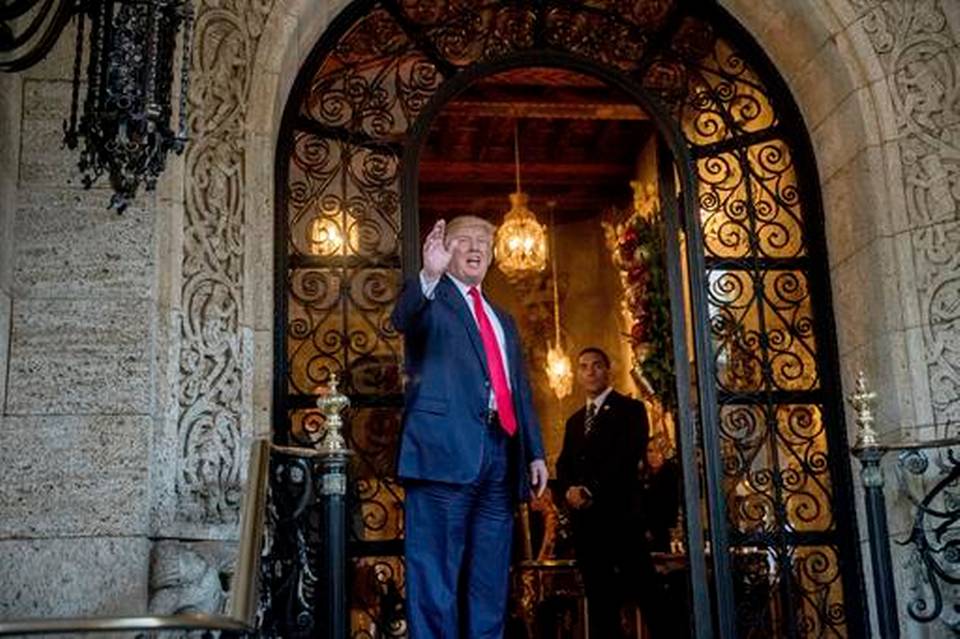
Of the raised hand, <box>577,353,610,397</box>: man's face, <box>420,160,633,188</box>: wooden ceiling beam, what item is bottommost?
<box>577,353,610,397</box>: man's face

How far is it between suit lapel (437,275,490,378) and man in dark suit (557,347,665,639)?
2.98m

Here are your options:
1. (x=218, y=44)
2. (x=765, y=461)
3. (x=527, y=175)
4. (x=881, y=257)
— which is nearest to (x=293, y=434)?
(x=218, y=44)

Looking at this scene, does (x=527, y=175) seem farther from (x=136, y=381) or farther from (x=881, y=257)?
(x=136, y=381)

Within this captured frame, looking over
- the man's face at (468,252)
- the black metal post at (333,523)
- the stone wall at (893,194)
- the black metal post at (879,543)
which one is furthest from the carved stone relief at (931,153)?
the black metal post at (333,523)

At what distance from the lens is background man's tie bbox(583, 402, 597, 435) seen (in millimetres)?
9867

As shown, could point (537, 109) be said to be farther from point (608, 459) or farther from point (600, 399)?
A: point (608, 459)

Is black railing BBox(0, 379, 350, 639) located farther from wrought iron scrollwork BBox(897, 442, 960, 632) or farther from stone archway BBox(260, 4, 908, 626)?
wrought iron scrollwork BBox(897, 442, 960, 632)

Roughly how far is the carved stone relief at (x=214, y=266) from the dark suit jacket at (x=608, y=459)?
11.1ft

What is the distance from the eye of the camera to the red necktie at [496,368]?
21.6 feet

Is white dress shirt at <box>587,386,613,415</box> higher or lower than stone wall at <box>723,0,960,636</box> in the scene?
lower

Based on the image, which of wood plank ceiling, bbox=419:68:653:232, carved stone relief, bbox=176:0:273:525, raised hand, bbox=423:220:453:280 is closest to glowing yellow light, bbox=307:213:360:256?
carved stone relief, bbox=176:0:273:525

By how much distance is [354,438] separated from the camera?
7.84 metres

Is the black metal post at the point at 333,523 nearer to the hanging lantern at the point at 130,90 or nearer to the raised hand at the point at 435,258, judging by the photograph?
the raised hand at the point at 435,258

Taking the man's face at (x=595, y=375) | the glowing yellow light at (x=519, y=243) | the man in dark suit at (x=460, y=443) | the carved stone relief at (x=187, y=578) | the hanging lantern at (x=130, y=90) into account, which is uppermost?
the glowing yellow light at (x=519, y=243)
